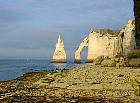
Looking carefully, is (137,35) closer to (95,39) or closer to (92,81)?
(92,81)

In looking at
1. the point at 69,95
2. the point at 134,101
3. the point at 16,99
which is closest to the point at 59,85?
the point at 69,95

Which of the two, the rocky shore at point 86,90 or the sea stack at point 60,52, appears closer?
the rocky shore at point 86,90

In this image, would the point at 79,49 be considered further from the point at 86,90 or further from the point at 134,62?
the point at 86,90

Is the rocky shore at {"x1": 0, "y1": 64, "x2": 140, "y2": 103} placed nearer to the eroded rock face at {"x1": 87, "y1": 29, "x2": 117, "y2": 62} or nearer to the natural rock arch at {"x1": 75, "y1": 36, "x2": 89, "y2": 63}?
the eroded rock face at {"x1": 87, "y1": 29, "x2": 117, "y2": 62}

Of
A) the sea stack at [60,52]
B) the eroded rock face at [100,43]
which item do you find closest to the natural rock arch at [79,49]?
the sea stack at [60,52]

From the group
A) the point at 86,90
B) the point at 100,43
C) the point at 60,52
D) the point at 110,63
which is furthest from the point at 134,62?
the point at 60,52

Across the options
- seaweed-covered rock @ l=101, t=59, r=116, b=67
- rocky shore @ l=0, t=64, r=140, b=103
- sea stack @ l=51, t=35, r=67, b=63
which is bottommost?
rocky shore @ l=0, t=64, r=140, b=103

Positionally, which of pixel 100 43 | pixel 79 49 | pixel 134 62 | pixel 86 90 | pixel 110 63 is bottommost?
pixel 86 90

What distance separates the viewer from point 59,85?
19234 millimetres

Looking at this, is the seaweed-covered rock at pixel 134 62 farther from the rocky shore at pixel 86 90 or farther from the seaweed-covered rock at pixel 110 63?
the rocky shore at pixel 86 90

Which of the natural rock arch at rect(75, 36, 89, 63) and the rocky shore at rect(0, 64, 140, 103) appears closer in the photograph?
the rocky shore at rect(0, 64, 140, 103)

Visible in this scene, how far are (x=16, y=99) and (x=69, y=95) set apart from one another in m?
2.72

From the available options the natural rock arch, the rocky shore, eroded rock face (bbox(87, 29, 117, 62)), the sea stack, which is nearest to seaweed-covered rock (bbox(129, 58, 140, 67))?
the rocky shore

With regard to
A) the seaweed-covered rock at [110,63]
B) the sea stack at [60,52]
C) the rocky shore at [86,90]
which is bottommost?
the rocky shore at [86,90]
